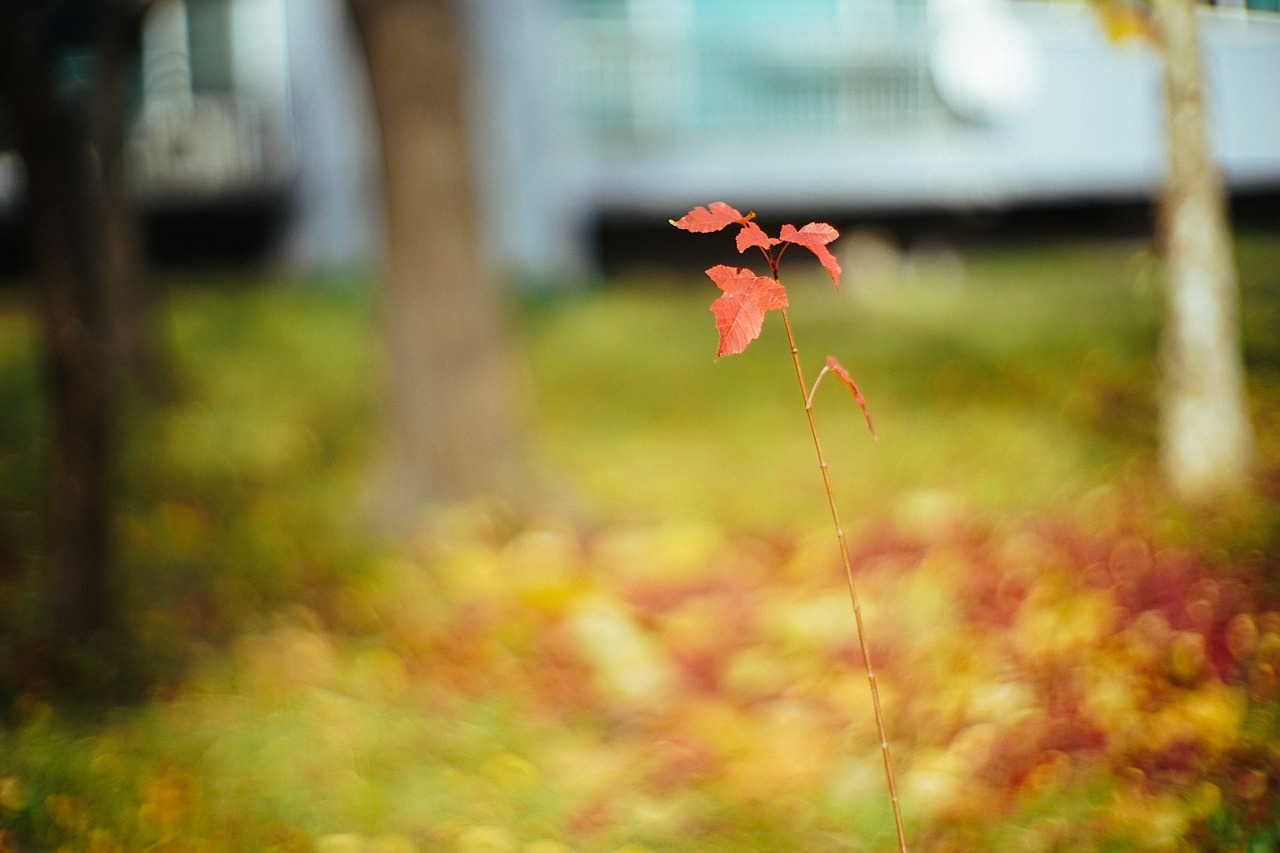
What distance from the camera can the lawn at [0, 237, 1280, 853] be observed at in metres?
2.91

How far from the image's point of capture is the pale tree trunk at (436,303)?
5043mm

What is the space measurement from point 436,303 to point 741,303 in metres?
3.17

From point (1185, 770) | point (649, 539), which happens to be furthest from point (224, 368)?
point (1185, 770)

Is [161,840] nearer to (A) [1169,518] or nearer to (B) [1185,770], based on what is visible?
(B) [1185,770]

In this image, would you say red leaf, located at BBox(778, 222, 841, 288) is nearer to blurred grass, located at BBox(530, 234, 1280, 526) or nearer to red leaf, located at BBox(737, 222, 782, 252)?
red leaf, located at BBox(737, 222, 782, 252)

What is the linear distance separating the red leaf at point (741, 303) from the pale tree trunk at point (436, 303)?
10.1 ft

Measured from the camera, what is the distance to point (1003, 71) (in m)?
10.6

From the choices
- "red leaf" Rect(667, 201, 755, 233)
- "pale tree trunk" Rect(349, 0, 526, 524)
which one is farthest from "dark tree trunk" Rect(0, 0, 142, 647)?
"red leaf" Rect(667, 201, 755, 233)

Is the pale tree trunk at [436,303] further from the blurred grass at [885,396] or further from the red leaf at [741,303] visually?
the red leaf at [741,303]

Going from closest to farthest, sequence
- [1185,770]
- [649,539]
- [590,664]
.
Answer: [1185,770], [590,664], [649,539]

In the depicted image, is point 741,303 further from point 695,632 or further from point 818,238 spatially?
point 695,632

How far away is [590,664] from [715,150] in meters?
7.75

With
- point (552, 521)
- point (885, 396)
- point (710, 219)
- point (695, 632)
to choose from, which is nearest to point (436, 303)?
point (552, 521)

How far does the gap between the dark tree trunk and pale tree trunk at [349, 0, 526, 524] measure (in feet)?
5.15
